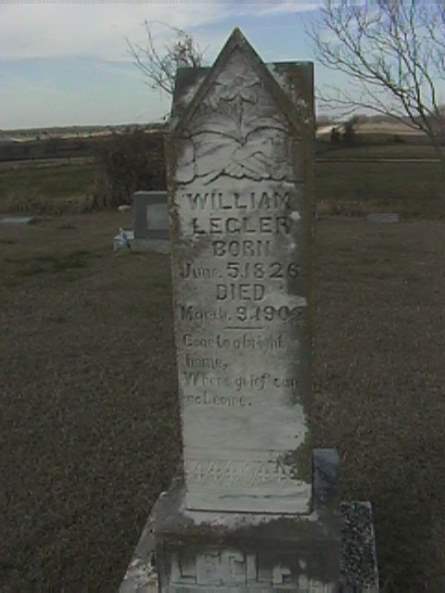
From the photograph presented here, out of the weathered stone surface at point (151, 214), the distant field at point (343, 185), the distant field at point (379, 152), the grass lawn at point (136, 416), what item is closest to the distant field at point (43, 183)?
the distant field at point (343, 185)

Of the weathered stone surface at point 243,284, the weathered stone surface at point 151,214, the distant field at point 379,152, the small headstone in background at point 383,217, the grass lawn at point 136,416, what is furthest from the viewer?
the distant field at point 379,152

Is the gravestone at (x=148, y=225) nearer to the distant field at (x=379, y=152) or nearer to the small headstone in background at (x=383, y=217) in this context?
the small headstone in background at (x=383, y=217)

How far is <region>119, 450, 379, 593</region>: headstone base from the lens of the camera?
2.72 m

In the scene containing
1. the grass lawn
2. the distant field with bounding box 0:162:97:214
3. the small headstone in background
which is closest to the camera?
the grass lawn

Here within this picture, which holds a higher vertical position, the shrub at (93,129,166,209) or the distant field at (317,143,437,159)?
the distant field at (317,143,437,159)

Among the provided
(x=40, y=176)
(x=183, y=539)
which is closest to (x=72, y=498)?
(x=183, y=539)

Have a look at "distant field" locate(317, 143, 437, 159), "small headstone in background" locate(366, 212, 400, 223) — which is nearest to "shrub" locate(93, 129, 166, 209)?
"small headstone in background" locate(366, 212, 400, 223)

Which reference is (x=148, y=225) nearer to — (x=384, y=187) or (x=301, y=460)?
(x=301, y=460)

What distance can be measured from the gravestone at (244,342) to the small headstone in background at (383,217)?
47.6 ft

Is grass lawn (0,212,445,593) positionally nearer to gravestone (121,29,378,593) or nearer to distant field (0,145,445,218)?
gravestone (121,29,378,593)

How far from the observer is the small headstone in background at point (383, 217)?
16906mm

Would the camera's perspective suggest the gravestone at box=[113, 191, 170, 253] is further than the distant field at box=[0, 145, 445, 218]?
No

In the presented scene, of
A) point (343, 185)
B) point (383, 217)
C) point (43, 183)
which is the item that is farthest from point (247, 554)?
point (43, 183)

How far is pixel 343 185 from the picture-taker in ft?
82.6
